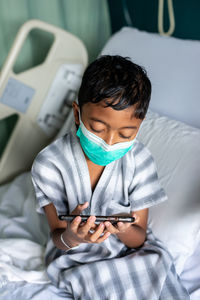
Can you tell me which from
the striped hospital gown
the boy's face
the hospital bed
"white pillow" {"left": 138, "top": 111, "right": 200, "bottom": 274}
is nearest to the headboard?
the hospital bed

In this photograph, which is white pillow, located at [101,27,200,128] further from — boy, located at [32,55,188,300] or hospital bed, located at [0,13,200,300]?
boy, located at [32,55,188,300]

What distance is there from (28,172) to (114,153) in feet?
3.00

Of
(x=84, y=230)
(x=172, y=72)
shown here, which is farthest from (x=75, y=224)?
(x=172, y=72)

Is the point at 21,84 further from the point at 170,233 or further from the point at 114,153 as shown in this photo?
the point at 170,233

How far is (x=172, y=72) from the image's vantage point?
1494 mm

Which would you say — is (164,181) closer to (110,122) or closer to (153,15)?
(110,122)

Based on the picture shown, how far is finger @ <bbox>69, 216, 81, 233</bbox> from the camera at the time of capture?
912 millimetres

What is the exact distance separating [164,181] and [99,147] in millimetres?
407

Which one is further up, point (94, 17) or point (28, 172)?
point (94, 17)

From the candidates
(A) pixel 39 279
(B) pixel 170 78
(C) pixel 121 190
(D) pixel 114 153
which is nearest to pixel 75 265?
(A) pixel 39 279

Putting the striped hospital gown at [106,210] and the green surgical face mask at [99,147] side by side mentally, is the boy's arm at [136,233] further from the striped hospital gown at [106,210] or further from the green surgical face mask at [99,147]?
the green surgical face mask at [99,147]

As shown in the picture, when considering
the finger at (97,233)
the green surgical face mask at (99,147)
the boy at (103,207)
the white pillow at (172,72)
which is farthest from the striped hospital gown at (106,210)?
the white pillow at (172,72)

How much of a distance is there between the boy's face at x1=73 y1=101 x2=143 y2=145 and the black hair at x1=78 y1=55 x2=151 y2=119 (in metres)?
0.01

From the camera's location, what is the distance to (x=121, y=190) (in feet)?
3.84
